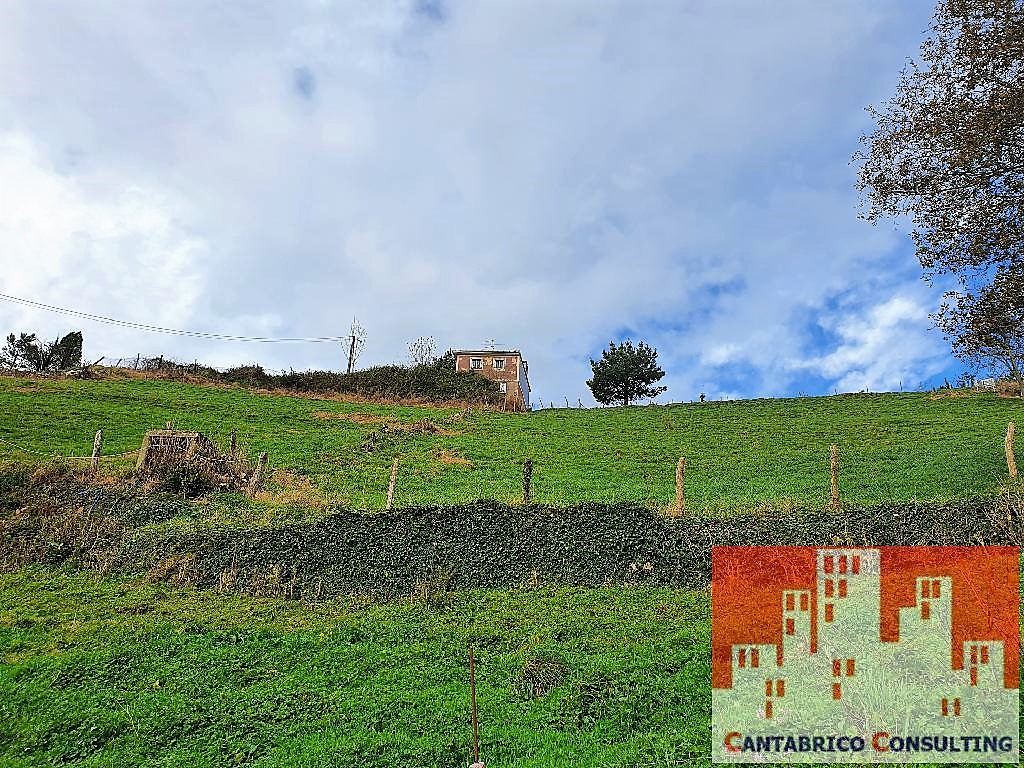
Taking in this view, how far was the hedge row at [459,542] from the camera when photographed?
1402 centimetres

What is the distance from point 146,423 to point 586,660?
116ft

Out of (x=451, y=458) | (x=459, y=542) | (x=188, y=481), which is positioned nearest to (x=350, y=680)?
(x=459, y=542)

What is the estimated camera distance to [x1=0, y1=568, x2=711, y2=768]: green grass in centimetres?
772

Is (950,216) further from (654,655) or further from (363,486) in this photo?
(363,486)

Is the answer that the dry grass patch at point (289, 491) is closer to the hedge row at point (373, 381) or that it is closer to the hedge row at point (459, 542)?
the hedge row at point (459, 542)

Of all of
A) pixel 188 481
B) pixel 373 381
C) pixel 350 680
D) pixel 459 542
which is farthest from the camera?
pixel 373 381

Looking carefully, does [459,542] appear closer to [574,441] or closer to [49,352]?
[574,441]

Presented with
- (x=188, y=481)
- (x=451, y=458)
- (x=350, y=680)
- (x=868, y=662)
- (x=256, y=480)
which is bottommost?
(x=350, y=680)

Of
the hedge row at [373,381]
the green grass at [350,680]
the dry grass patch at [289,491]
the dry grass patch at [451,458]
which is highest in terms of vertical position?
the hedge row at [373,381]

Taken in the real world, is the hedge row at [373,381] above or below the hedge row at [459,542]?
above

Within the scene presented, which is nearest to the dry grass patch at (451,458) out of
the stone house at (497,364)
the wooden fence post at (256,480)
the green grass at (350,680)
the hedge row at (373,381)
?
the wooden fence post at (256,480)

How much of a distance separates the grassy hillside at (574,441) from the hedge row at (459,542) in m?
→ 4.03

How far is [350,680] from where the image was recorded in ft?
31.6

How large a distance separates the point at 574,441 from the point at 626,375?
1433 inches
